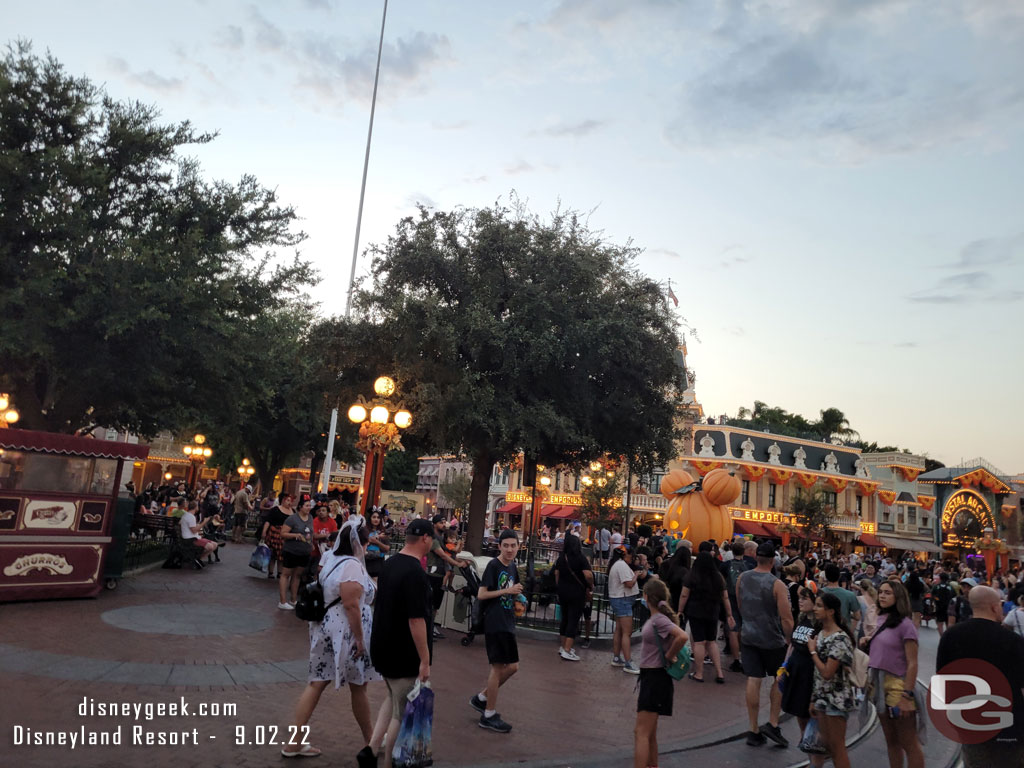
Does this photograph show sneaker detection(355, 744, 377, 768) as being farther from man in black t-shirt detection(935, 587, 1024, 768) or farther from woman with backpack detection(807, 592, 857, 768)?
man in black t-shirt detection(935, 587, 1024, 768)

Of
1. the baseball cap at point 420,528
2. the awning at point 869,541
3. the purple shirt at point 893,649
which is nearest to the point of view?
the baseball cap at point 420,528

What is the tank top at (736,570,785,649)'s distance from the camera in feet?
23.5

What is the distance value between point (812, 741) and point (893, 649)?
114 cm

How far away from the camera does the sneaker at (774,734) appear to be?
697 cm

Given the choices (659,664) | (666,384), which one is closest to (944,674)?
(659,664)

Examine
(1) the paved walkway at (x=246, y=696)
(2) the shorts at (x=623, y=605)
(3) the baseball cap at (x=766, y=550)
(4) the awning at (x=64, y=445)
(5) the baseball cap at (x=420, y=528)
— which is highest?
(4) the awning at (x=64, y=445)

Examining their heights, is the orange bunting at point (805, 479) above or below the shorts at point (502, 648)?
above

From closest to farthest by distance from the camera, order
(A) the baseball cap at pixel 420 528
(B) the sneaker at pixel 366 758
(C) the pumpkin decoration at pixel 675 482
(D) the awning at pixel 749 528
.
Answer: (A) the baseball cap at pixel 420 528 → (B) the sneaker at pixel 366 758 → (C) the pumpkin decoration at pixel 675 482 → (D) the awning at pixel 749 528

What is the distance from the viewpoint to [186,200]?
18.1m

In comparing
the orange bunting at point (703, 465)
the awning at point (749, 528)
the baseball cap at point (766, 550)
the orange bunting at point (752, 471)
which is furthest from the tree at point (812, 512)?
the baseball cap at point (766, 550)

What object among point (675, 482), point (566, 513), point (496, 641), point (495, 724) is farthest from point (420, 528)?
point (566, 513)

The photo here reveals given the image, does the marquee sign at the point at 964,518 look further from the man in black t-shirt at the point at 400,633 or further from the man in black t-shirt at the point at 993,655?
the man in black t-shirt at the point at 400,633

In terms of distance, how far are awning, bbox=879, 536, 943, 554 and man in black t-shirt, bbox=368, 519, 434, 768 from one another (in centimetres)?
5444

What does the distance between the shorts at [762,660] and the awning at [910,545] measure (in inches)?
1998
